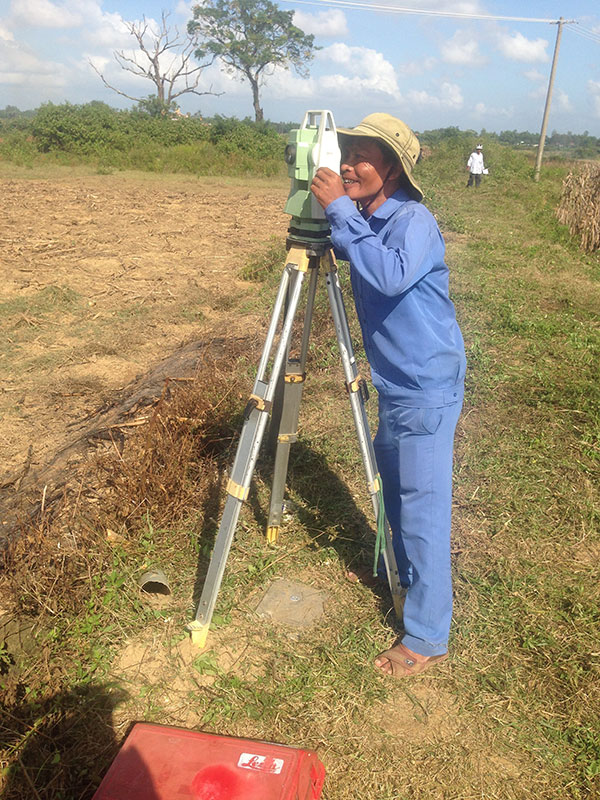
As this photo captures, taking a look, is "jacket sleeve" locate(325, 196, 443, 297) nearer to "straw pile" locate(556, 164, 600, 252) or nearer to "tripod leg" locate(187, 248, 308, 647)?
"tripod leg" locate(187, 248, 308, 647)

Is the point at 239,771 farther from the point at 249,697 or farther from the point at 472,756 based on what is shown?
the point at 472,756

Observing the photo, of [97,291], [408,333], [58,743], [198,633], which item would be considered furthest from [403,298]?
[97,291]

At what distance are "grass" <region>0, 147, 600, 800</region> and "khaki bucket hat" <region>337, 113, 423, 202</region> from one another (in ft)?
5.96

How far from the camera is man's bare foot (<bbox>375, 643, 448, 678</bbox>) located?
241 cm

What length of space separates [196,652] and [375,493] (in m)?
0.96

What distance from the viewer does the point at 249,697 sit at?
90.1 inches

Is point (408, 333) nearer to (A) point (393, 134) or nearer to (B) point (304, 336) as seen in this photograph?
(B) point (304, 336)

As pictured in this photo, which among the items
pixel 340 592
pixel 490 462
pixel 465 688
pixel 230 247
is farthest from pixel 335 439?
pixel 230 247

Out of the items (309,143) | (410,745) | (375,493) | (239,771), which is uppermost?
(309,143)

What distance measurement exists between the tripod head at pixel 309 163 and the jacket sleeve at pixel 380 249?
0.15m

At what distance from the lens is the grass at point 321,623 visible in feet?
6.93

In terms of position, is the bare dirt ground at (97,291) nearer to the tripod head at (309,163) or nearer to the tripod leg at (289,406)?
the tripod leg at (289,406)

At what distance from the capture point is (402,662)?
2414mm

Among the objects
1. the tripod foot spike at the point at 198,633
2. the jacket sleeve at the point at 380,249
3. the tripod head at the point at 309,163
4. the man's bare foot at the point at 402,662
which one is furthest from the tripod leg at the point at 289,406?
the man's bare foot at the point at 402,662
